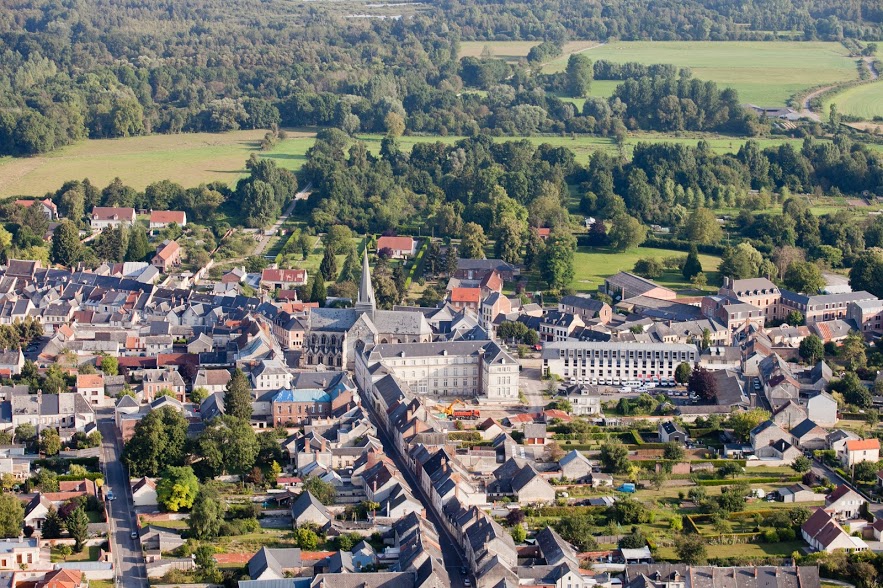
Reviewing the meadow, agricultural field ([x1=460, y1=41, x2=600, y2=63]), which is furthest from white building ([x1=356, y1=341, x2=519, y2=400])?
agricultural field ([x1=460, y1=41, x2=600, y2=63])

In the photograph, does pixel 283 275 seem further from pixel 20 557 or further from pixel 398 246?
pixel 20 557

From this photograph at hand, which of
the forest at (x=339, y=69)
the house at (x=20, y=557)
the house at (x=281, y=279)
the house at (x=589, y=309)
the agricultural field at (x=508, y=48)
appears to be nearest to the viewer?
the house at (x=20, y=557)

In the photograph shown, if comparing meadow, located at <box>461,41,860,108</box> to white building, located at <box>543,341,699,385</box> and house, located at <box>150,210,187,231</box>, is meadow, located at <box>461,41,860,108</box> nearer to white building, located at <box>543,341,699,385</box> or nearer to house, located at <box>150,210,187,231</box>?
house, located at <box>150,210,187,231</box>

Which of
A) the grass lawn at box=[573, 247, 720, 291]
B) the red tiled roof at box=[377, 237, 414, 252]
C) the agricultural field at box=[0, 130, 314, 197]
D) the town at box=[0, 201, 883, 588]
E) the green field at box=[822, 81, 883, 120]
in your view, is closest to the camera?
the town at box=[0, 201, 883, 588]

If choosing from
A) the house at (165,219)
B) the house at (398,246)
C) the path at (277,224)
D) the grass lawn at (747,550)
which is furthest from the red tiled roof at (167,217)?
the grass lawn at (747,550)

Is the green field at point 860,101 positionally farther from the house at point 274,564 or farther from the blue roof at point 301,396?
the house at point 274,564

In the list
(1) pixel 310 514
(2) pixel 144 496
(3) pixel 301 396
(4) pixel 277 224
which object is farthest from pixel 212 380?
(4) pixel 277 224
